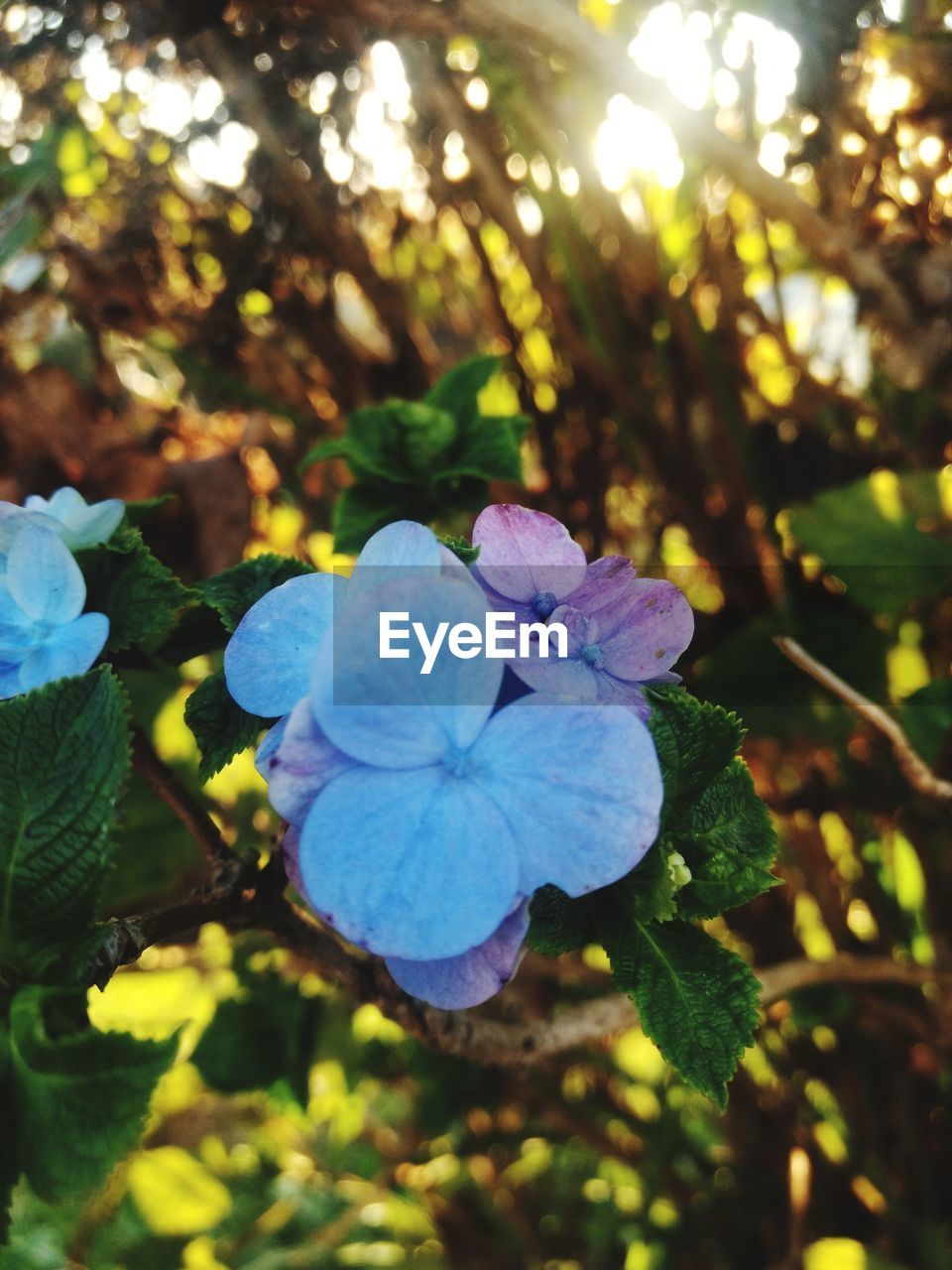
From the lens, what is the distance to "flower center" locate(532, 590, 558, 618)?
302mm

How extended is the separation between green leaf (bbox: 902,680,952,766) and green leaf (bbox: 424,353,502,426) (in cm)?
33

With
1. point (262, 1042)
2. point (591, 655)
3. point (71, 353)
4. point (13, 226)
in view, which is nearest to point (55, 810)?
point (591, 655)

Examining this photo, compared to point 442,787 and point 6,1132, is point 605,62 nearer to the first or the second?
point 442,787

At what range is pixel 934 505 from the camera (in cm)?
79

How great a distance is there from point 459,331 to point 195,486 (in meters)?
0.40

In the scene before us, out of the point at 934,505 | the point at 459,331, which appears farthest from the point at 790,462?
the point at 459,331

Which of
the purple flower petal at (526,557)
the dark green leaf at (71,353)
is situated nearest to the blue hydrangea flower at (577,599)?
the purple flower petal at (526,557)

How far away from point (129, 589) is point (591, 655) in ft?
0.61

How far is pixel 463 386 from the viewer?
56 centimetres

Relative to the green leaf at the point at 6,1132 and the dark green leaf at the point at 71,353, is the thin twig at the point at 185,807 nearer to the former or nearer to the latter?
the green leaf at the point at 6,1132

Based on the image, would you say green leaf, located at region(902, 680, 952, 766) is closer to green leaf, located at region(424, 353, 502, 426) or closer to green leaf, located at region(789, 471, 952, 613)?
green leaf, located at region(789, 471, 952, 613)

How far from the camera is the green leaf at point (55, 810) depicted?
0.27 m

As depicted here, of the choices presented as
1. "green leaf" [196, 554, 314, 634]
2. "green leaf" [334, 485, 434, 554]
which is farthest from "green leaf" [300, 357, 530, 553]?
"green leaf" [196, 554, 314, 634]

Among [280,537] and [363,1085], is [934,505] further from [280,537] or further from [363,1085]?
[363,1085]
